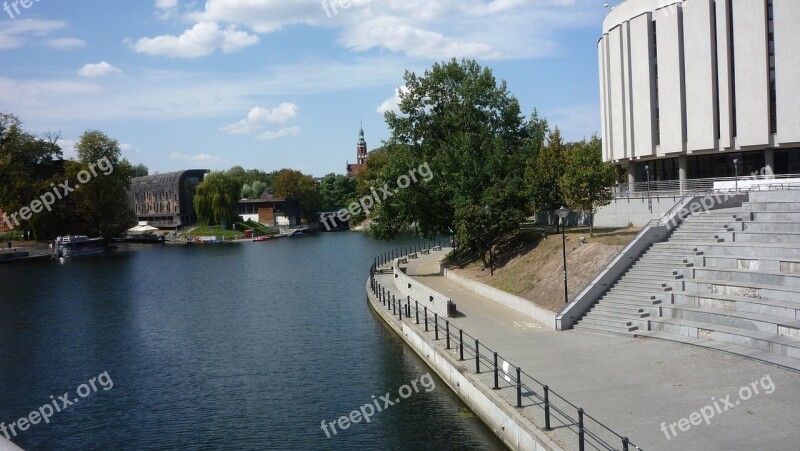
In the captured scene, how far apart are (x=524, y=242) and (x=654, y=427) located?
26103 mm

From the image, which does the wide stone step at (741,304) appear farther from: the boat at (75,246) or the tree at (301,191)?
the tree at (301,191)

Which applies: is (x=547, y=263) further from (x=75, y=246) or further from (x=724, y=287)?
(x=75, y=246)

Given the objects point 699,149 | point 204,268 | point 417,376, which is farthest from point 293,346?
point 204,268

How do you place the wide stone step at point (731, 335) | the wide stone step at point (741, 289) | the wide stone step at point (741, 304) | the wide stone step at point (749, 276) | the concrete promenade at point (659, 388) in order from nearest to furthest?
the concrete promenade at point (659, 388) → the wide stone step at point (731, 335) → the wide stone step at point (741, 304) → the wide stone step at point (741, 289) → the wide stone step at point (749, 276)

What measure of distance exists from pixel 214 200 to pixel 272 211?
61.8 ft

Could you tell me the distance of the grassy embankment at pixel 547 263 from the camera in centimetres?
2855

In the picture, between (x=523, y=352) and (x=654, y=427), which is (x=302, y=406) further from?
(x=654, y=427)

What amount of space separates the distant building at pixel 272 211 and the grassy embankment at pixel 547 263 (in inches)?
3802

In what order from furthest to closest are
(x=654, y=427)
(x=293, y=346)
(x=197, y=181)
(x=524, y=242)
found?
(x=197, y=181), (x=524, y=242), (x=293, y=346), (x=654, y=427)

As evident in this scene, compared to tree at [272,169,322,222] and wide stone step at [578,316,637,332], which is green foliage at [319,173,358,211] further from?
wide stone step at [578,316,637,332]

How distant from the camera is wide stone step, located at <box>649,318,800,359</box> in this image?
58.7 feet

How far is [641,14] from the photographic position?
1750 inches

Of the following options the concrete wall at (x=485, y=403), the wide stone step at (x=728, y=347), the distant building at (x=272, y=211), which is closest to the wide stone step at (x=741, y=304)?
the wide stone step at (x=728, y=347)

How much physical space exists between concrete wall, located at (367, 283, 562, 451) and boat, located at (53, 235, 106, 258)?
78.7m
